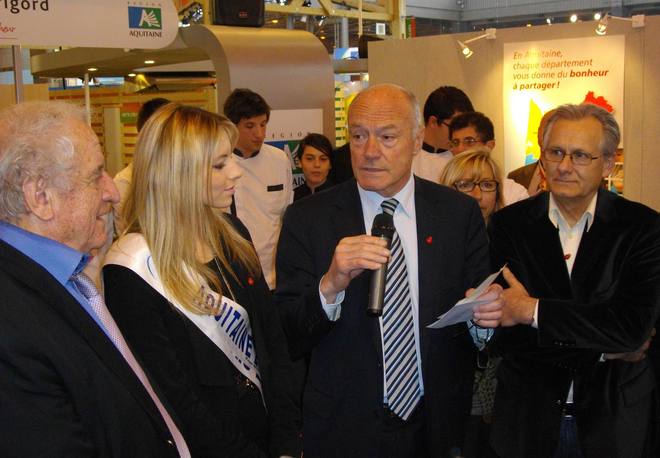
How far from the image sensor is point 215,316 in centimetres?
202

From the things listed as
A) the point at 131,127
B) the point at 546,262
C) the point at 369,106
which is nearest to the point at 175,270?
the point at 369,106

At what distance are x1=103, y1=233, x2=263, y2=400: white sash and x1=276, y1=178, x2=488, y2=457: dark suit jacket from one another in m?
0.13

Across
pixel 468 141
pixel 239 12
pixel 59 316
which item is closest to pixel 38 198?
pixel 59 316

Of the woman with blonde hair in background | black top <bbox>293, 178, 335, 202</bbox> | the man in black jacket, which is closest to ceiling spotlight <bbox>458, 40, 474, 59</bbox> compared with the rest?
black top <bbox>293, 178, 335, 202</bbox>

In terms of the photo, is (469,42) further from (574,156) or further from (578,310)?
(578,310)

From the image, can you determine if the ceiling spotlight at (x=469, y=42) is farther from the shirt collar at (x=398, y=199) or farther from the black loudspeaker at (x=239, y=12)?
the shirt collar at (x=398, y=199)

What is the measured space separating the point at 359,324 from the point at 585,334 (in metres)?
0.65

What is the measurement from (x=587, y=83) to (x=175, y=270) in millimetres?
5179

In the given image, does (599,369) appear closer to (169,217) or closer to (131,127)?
(169,217)

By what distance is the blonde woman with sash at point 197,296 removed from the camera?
1916 mm

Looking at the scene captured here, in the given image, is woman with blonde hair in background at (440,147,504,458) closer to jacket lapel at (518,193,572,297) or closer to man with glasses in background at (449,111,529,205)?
man with glasses in background at (449,111,529,205)

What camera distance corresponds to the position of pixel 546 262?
2.29m

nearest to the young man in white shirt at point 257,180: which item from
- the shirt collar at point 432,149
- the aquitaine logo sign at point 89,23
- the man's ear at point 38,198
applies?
the aquitaine logo sign at point 89,23

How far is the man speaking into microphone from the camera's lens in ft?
6.89
